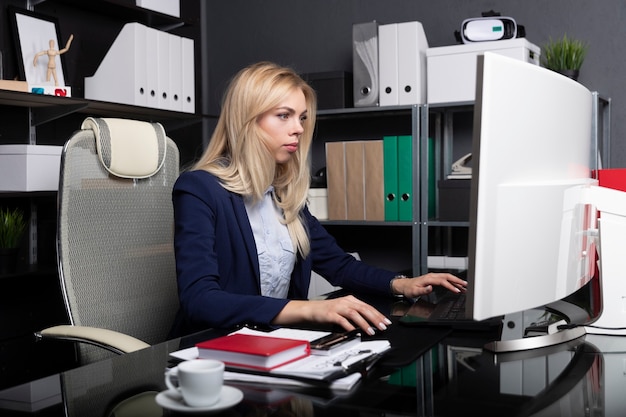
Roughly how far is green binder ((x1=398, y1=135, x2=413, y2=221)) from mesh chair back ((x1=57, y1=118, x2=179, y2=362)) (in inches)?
54.2

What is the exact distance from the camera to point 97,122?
1.73 m

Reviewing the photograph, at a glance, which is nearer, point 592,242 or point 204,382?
point 204,382

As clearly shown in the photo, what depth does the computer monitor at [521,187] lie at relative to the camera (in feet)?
3.02

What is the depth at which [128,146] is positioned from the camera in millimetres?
1791

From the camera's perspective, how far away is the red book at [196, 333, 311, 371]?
3.10 feet

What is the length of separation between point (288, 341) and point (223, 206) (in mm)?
705

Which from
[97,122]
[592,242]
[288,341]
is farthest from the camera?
[97,122]

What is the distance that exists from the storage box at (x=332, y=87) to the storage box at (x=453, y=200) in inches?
24.9

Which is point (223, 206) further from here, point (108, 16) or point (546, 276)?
point (108, 16)

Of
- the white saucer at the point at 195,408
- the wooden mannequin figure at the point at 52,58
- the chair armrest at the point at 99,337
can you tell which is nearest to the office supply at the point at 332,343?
the white saucer at the point at 195,408

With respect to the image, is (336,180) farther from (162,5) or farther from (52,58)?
(52,58)

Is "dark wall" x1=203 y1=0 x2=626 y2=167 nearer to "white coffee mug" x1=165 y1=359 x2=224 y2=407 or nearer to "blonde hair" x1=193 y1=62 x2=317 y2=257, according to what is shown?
"blonde hair" x1=193 y1=62 x2=317 y2=257

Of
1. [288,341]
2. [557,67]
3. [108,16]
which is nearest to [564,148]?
[288,341]

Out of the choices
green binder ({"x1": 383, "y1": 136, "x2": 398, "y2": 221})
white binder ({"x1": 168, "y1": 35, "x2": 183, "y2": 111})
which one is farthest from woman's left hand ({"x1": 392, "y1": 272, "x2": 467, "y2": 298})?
white binder ({"x1": 168, "y1": 35, "x2": 183, "y2": 111})
